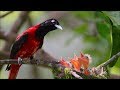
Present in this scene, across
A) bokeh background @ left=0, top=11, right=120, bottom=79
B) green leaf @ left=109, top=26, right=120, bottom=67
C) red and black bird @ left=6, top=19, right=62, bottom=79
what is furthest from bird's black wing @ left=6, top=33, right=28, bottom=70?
green leaf @ left=109, top=26, right=120, bottom=67

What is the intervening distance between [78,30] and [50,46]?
6.5 inches

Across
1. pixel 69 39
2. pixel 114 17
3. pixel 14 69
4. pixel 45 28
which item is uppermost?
pixel 114 17

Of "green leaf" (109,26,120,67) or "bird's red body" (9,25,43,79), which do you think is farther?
"bird's red body" (9,25,43,79)

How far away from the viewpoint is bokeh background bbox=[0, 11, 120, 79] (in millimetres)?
1876

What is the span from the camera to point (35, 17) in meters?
2.50

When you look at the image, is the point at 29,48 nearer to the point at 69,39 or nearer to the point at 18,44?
the point at 18,44

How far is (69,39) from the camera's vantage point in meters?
2.35

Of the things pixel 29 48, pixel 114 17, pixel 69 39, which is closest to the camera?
pixel 114 17

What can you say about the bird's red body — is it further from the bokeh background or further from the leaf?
the leaf

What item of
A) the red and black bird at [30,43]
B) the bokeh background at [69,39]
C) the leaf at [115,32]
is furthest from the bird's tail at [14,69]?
the leaf at [115,32]

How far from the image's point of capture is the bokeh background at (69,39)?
6.15 feet

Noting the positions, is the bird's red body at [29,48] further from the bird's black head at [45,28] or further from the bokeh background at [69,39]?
the bokeh background at [69,39]

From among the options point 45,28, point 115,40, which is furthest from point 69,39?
point 115,40
